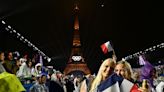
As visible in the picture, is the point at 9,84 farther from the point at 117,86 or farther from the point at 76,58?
the point at 76,58

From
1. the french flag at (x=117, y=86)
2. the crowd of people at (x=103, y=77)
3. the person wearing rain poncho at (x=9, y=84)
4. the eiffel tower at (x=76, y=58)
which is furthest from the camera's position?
the eiffel tower at (x=76, y=58)

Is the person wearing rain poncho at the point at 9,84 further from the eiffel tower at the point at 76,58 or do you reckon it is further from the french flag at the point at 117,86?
the eiffel tower at the point at 76,58

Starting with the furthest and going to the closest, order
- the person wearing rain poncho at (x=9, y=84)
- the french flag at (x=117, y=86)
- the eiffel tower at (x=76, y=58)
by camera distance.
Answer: the eiffel tower at (x=76, y=58) → the french flag at (x=117, y=86) → the person wearing rain poncho at (x=9, y=84)

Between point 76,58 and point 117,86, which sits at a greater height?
point 76,58

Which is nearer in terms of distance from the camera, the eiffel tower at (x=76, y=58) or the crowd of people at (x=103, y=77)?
the crowd of people at (x=103, y=77)

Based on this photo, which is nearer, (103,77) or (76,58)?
(103,77)

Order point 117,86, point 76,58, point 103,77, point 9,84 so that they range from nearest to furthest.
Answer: point 9,84 < point 117,86 < point 103,77 < point 76,58

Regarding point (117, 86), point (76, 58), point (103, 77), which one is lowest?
point (117, 86)

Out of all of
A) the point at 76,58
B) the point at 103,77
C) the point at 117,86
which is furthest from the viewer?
the point at 76,58

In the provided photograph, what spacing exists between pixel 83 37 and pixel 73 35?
1783mm

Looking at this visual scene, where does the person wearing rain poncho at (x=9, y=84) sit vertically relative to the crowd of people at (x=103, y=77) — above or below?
below

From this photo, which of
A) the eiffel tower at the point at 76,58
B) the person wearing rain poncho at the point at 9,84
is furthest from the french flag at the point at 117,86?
the eiffel tower at the point at 76,58

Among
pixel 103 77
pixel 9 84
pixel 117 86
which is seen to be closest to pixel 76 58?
pixel 103 77

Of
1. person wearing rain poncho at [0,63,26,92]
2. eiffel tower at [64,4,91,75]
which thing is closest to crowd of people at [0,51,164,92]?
person wearing rain poncho at [0,63,26,92]
